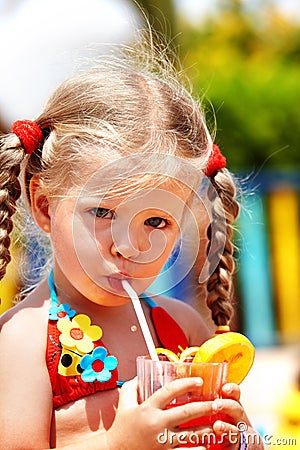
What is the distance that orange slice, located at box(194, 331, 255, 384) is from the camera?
4.94 ft

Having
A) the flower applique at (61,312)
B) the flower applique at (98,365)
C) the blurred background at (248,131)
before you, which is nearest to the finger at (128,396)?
the flower applique at (98,365)

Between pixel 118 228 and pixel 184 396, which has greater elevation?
pixel 118 228

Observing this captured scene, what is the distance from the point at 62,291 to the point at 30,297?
0.07 m

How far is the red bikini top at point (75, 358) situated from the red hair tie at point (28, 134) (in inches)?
12.5

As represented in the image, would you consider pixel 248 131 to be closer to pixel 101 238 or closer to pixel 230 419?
pixel 101 238

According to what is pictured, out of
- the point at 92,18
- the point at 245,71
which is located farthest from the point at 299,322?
the point at 245,71

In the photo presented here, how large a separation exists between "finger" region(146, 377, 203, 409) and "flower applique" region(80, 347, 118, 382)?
25 centimetres

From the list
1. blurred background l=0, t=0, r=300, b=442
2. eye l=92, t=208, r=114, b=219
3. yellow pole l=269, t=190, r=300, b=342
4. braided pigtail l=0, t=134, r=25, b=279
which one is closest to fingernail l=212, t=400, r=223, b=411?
eye l=92, t=208, r=114, b=219

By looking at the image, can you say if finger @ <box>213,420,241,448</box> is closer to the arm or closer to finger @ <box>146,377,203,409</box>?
finger @ <box>146,377,203,409</box>

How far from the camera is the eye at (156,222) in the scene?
5.35 feet

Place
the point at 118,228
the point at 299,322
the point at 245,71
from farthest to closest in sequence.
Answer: the point at 245,71 < the point at 299,322 < the point at 118,228

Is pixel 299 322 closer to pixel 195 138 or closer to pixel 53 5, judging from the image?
pixel 53 5

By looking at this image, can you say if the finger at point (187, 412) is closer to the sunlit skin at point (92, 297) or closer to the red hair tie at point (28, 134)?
the sunlit skin at point (92, 297)

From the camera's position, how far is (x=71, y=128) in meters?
1.73
